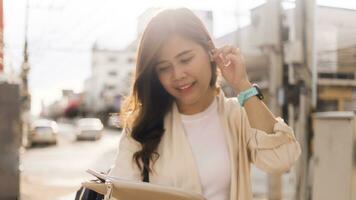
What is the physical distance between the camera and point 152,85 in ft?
6.45

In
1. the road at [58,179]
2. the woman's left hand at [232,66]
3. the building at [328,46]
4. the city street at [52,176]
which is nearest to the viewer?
the woman's left hand at [232,66]

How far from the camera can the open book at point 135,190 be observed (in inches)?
65.3

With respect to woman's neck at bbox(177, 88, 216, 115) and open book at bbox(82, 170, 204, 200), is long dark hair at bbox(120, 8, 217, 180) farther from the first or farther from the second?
open book at bbox(82, 170, 204, 200)

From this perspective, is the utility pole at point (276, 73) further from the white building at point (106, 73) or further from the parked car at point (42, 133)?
the white building at point (106, 73)

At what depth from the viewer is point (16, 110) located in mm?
5387

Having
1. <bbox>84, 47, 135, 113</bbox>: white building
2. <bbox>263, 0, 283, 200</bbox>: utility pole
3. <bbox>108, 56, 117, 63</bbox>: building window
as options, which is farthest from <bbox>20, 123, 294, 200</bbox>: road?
<bbox>108, 56, 117, 63</bbox>: building window

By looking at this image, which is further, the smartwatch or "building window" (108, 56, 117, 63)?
"building window" (108, 56, 117, 63)

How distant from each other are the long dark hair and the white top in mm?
112

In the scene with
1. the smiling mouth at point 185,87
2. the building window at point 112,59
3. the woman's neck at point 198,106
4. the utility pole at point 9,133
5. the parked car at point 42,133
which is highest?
the building window at point 112,59

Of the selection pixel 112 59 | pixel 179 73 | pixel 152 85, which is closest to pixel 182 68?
pixel 179 73

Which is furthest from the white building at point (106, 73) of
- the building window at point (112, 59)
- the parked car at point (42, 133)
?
the parked car at point (42, 133)

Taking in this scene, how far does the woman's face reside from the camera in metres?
1.85

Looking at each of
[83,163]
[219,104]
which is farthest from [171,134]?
[83,163]

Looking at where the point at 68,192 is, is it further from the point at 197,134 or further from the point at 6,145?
the point at 197,134
